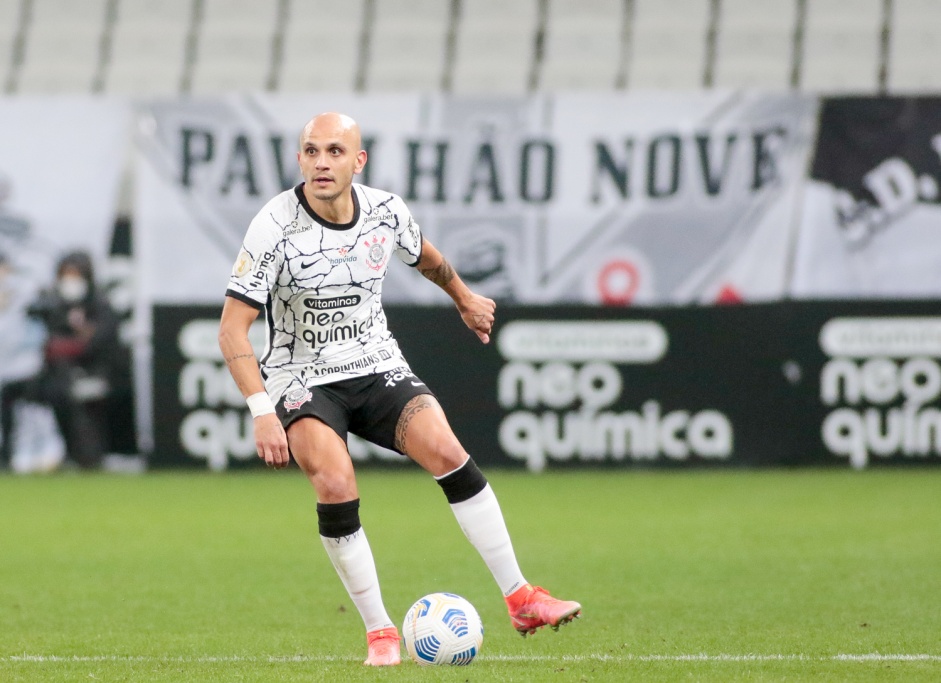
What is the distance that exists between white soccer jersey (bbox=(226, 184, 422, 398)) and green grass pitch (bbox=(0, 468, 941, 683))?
3.72 ft

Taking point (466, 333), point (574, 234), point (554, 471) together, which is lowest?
point (554, 471)

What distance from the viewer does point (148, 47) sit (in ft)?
64.6

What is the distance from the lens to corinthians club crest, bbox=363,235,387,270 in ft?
20.0

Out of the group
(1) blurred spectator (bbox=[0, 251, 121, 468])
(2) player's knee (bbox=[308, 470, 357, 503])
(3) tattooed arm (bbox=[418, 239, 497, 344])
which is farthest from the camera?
(1) blurred spectator (bbox=[0, 251, 121, 468])

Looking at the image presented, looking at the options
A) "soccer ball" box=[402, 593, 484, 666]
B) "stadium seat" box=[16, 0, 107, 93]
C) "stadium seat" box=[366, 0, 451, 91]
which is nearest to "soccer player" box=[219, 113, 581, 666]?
"soccer ball" box=[402, 593, 484, 666]

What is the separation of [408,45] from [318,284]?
13.7 metres

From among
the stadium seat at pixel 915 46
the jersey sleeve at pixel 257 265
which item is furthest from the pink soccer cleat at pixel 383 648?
the stadium seat at pixel 915 46

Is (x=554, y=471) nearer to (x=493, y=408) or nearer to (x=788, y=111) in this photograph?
(x=493, y=408)

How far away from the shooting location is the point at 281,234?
5.91m

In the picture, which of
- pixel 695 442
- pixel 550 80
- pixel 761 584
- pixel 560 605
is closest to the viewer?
pixel 560 605

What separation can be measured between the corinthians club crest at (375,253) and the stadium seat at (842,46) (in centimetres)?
1291

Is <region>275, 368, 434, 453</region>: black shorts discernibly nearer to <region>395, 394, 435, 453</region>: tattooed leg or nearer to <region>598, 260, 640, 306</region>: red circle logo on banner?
<region>395, 394, 435, 453</region>: tattooed leg

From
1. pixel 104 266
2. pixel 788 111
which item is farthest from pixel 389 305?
pixel 788 111

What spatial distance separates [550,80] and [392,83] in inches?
75.6
